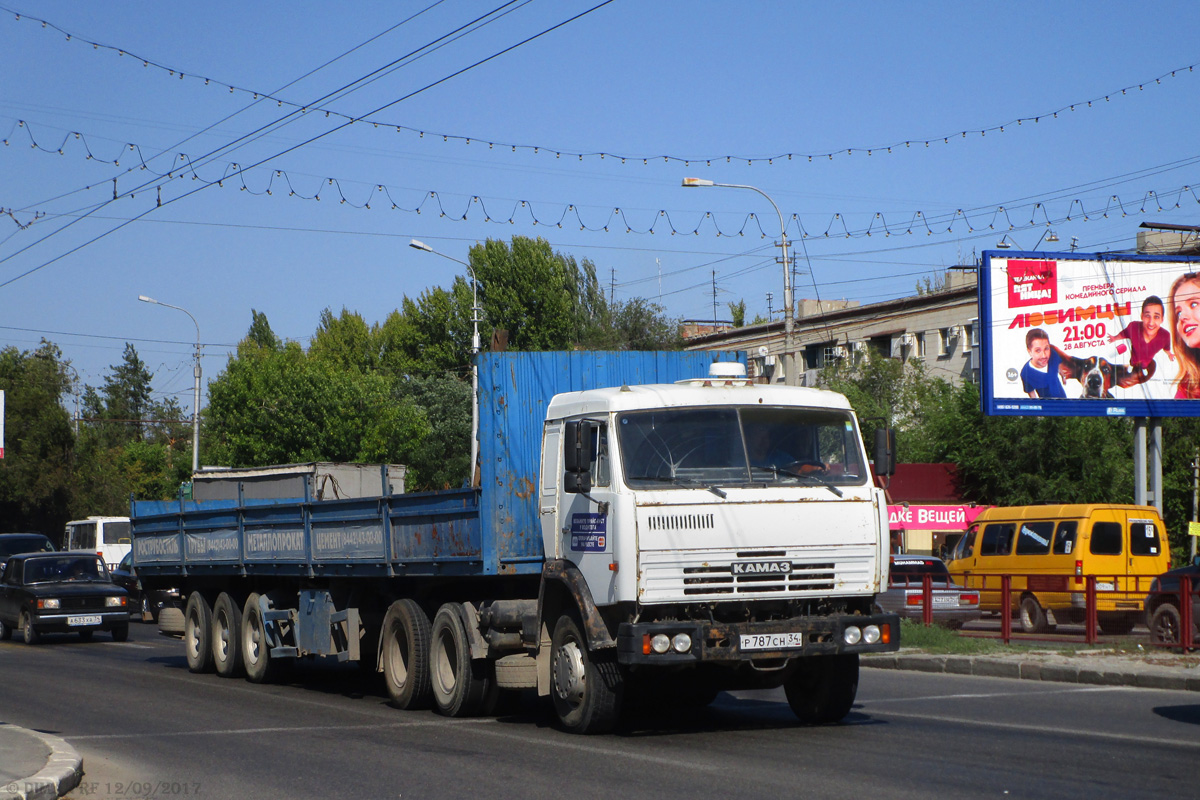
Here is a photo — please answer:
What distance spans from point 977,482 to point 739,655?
3288cm

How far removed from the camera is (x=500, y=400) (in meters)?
11.5

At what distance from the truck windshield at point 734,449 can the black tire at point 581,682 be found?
4.45ft

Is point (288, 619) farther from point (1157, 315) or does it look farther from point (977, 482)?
point (977, 482)

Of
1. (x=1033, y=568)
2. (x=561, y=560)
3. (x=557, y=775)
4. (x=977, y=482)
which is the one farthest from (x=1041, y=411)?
(x=557, y=775)

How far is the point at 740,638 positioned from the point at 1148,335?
20.9 m

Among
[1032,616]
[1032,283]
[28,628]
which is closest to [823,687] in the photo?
[1032,616]

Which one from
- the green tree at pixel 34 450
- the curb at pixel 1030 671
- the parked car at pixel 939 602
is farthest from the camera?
the green tree at pixel 34 450

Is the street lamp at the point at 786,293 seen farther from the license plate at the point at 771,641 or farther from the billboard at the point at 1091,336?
the license plate at the point at 771,641

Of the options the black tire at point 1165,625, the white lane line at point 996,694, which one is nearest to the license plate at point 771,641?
the white lane line at point 996,694

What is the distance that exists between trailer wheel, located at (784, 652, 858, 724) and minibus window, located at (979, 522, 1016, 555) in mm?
14726

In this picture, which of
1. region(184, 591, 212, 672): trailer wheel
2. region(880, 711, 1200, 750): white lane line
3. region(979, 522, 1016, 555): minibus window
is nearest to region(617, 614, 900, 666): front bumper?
region(880, 711, 1200, 750): white lane line

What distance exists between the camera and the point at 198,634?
691 inches

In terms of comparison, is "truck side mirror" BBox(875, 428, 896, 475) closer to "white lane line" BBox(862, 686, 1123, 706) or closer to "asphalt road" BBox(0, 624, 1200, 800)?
"asphalt road" BBox(0, 624, 1200, 800)

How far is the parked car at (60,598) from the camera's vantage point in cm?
2270
